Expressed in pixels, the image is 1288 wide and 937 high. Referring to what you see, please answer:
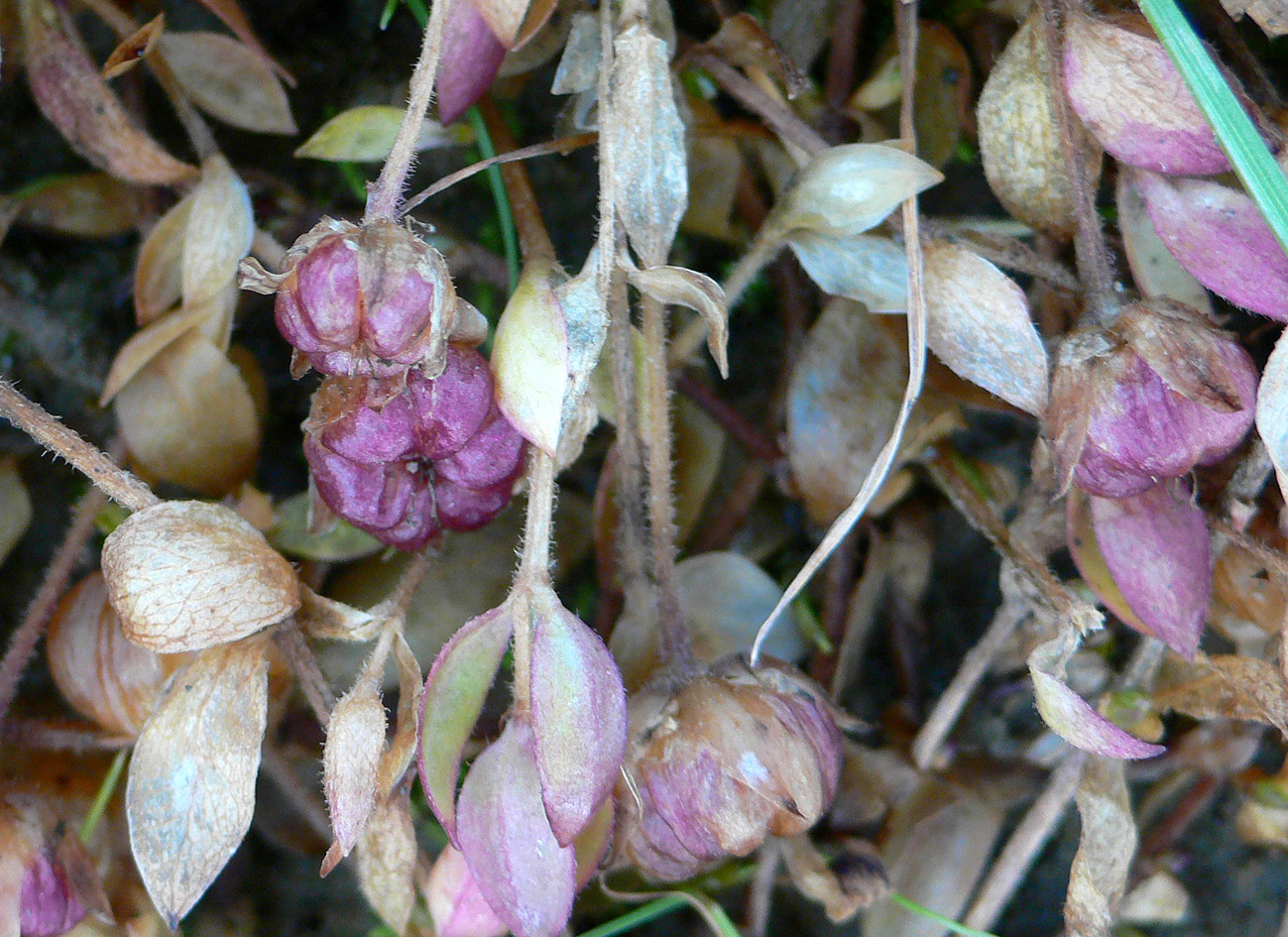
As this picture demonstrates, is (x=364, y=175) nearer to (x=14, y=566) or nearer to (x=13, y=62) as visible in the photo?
(x=13, y=62)

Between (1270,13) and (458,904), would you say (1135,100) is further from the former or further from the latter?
(458,904)

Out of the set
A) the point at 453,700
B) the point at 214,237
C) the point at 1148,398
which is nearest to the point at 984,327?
the point at 1148,398

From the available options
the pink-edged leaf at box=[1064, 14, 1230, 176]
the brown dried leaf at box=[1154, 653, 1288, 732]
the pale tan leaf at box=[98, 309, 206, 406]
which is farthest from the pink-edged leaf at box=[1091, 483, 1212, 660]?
the pale tan leaf at box=[98, 309, 206, 406]

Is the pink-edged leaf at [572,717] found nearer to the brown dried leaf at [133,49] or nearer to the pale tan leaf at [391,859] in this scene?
the pale tan leaf at [391,859]

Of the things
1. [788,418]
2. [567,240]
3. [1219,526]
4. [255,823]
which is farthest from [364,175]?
[1219,526]

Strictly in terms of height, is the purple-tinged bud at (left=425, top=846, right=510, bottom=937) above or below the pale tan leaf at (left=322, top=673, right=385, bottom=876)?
below

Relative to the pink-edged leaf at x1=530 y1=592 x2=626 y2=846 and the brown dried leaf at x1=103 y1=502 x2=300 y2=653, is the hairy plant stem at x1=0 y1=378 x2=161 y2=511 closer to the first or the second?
the brown dried leaf at x1=103 y1=502 x2=300 y2=653
